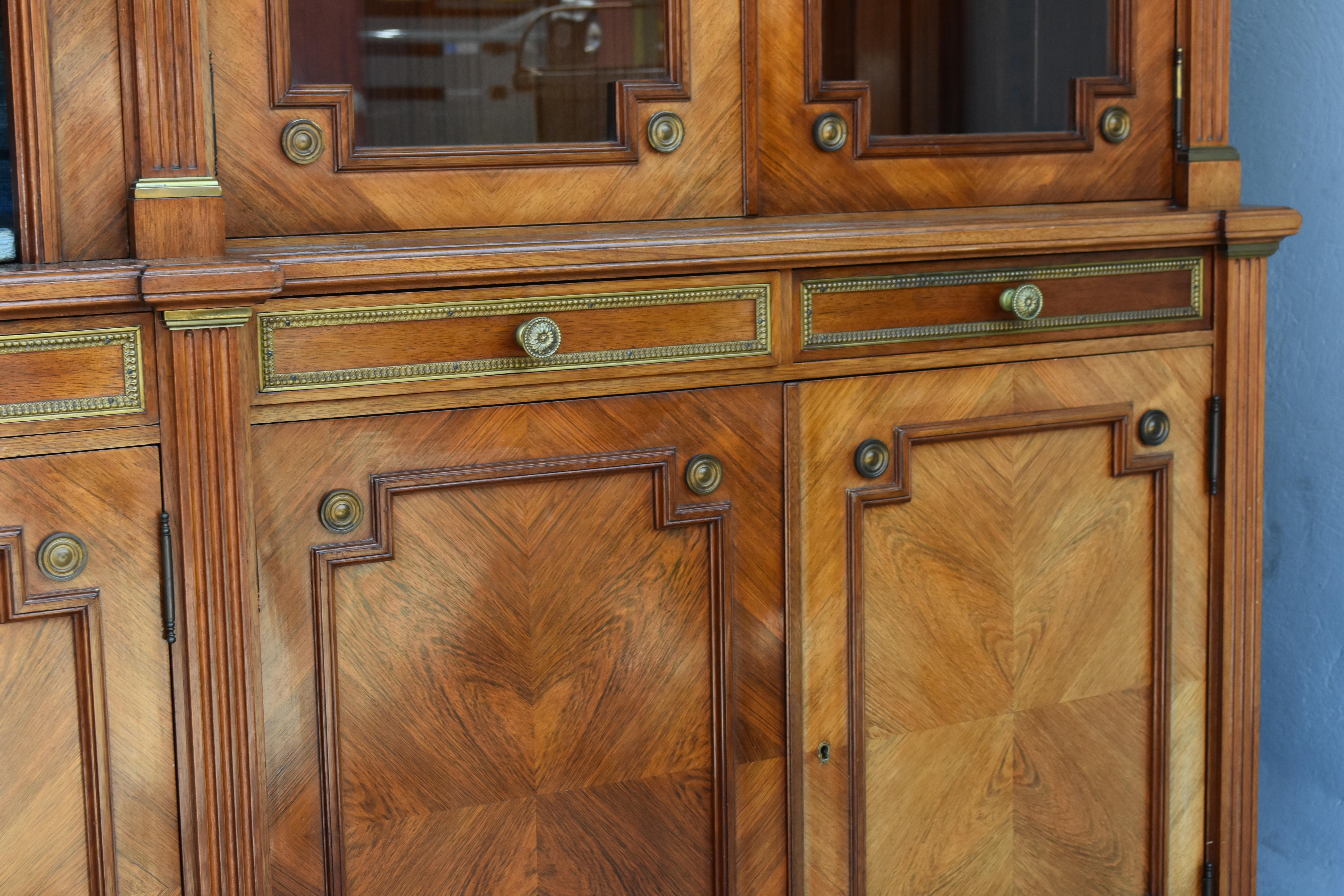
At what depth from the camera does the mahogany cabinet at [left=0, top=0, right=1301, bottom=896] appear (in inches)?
36.9

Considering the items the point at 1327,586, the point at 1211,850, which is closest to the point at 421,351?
the point at 1211,850

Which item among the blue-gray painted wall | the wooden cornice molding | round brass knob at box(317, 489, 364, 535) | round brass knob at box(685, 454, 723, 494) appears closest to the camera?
the wooden cornice molding

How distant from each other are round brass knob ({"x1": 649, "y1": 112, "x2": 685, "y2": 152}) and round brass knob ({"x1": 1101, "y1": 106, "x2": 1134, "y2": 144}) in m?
0.44

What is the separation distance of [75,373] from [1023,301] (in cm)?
77

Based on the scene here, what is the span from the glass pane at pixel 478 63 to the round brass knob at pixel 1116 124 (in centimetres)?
45

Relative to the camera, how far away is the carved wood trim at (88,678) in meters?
0.91

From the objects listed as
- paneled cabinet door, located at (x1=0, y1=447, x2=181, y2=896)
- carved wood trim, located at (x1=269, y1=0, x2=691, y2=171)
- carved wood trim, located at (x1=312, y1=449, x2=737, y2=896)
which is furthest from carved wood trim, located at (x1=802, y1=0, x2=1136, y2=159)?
→ paneled cabinet door, located at (x1=0, y1=447, x2=181, y2=896)

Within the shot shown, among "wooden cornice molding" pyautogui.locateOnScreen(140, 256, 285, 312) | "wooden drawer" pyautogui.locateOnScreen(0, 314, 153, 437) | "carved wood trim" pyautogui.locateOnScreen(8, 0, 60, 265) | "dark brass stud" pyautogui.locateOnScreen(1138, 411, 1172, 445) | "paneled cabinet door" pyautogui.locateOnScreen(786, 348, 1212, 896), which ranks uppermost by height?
"carved wood trim" pyautogui.locateOnScreen(8, 0, 60, 265)

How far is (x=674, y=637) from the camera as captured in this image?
1.12 metres

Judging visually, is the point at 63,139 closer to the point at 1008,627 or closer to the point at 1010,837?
the point at 1008,627

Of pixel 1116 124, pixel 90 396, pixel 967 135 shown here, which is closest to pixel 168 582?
pixel 90 396

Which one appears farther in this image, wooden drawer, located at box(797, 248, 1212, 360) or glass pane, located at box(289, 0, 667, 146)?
wooden drawer, located at box(797, 248, 1212, 360)

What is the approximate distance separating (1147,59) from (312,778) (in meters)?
1.01

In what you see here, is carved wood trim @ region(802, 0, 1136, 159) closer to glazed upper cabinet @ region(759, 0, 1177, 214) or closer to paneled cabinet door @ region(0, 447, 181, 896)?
glazed upper cabinet @ region(759, 0, 1177, 214)
